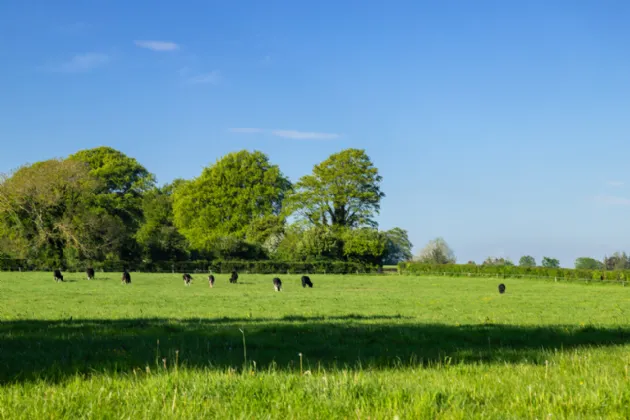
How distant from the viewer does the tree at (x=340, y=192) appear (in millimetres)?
83750

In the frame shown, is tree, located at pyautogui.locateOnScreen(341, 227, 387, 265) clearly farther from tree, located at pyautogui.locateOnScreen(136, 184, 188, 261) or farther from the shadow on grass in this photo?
the shadow on grass

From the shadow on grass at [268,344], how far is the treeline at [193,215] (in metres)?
→ 57.5

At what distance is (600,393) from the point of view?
5316 millimetres

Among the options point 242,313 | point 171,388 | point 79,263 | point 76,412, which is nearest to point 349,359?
point 171,388

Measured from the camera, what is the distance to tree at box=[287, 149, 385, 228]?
83750 millimetres

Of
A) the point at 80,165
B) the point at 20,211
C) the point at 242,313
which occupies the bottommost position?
the point at 242,313

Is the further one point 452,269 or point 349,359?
point 452,269

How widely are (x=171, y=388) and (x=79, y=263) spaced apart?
67233mm

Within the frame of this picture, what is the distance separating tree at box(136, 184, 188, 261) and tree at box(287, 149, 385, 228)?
16.5 meters

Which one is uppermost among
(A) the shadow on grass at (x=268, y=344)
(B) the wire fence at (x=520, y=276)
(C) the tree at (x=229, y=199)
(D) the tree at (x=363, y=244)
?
(C) the tree at (x=229, y=199)

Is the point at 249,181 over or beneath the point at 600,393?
over

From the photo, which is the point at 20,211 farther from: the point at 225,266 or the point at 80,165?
the point at 225,266

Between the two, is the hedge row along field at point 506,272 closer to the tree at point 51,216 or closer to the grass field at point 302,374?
the tree at point 51,216

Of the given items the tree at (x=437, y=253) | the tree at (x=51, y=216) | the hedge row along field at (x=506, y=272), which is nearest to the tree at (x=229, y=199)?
the tree at (x=51, y=216)
